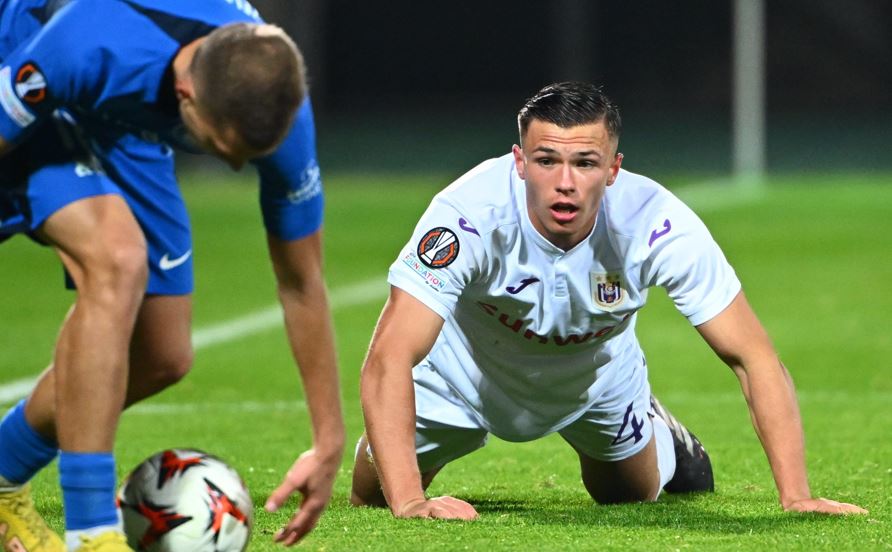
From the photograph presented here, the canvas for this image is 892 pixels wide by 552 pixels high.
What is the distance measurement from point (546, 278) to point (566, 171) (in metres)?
0.38

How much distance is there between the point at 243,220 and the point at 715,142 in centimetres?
951

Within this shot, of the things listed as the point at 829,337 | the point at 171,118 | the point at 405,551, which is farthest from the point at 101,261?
the point at 829,337

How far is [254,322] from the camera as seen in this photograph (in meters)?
11.3

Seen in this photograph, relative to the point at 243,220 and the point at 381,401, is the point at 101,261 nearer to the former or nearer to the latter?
the point at 381,401

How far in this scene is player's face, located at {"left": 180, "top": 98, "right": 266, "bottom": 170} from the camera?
3578 mm

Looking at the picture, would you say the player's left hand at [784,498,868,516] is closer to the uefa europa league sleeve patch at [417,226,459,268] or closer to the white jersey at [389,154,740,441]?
the white jersey at [389,154,740,441]

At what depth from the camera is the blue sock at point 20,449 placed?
448cm

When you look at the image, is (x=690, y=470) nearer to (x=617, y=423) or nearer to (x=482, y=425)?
(x=617, y=423)

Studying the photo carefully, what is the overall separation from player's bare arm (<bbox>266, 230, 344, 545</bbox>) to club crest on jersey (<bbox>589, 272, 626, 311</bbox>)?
4.05 feet

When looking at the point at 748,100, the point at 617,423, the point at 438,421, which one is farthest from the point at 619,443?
the point at 748,100

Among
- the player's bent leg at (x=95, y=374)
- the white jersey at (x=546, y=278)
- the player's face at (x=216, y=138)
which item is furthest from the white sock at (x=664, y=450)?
the player's face at (x=216, y=138)

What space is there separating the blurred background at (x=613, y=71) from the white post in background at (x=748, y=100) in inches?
1.4

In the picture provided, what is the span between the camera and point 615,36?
26781mm

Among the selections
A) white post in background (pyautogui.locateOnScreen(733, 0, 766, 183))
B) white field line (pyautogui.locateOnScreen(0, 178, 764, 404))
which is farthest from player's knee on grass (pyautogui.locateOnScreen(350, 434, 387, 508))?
white post in background (pyautogui.locateOnScreen(733, 0, 766, 183))
